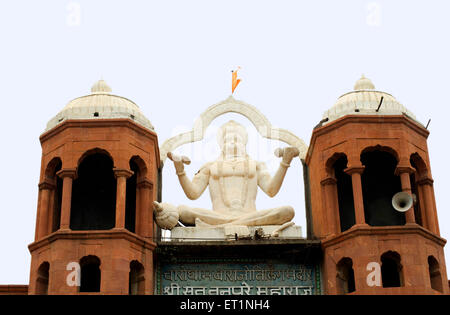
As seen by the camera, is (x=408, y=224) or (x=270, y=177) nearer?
(x=408, y=224)

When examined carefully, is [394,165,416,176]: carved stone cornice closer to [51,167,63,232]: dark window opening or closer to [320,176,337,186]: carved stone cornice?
[320,176,337,186]: carved stone cornice

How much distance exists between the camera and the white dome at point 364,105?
24797 millimetres

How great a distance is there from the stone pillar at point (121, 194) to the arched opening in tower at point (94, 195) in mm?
1393

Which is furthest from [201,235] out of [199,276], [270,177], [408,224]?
[408,224]

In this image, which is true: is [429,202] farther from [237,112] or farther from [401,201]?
[237,112]

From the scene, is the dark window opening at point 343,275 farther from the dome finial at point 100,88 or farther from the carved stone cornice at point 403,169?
the dome finial at point 100,88

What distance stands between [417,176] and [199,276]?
5121mm

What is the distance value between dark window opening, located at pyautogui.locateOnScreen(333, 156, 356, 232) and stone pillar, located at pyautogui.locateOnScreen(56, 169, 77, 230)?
574 cm

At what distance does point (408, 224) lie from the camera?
23344mm

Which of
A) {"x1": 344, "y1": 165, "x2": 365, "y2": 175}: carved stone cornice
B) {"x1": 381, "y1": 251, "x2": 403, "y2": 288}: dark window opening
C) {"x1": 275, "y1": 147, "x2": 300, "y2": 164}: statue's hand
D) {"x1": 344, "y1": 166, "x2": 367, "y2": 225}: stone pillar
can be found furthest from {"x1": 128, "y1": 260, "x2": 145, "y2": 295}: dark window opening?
{"x1": 381, "y1": 251, "x2": 403, "y2": 288}: dark window opening

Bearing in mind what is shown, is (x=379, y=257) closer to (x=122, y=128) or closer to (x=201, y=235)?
(x=201, y=235)

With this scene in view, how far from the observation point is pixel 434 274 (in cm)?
2364
